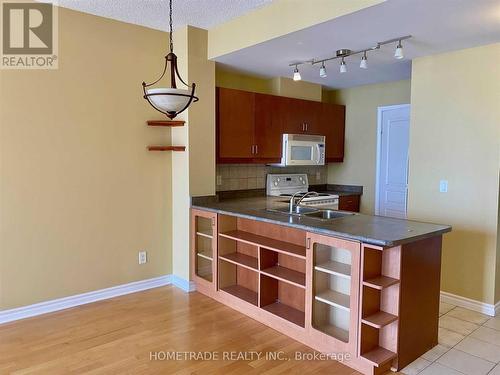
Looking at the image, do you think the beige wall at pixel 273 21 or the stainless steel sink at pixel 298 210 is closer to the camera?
the beige wall at pixel 273 21

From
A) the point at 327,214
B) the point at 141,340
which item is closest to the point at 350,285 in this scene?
the point at 327,214

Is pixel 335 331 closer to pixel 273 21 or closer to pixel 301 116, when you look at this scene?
pixel 273 21

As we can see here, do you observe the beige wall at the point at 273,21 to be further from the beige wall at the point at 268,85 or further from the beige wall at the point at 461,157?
the beige wall at the point at 461,157

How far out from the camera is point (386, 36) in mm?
3035

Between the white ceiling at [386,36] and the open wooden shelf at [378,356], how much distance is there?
2266 millimetres

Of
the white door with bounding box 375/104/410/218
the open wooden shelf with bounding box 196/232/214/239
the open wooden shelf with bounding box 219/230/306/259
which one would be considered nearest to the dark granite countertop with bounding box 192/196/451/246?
the open wooden shelf with bounding box 219/230/306/259

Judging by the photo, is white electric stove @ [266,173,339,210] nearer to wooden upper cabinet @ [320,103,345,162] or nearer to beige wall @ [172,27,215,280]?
wooden upper cabinet @ [320,103,345,162]

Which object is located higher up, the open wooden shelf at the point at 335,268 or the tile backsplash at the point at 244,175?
the tile backsplash at the point at 244,175

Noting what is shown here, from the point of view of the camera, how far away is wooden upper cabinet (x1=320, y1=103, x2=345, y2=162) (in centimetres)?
510

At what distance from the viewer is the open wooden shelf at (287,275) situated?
2.83 metres

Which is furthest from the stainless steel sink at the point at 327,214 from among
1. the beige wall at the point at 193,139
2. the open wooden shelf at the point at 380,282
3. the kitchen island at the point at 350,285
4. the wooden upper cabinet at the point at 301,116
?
the wooden upper cabinet at the point at 301,116

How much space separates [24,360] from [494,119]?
163 inches

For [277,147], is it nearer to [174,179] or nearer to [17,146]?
[174,179]

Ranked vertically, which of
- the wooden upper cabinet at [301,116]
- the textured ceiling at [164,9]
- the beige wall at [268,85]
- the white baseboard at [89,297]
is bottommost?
the white baseboard at [89,297]
